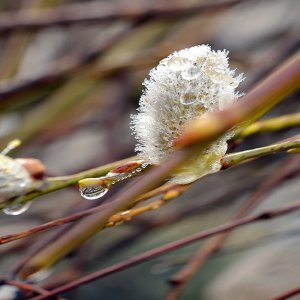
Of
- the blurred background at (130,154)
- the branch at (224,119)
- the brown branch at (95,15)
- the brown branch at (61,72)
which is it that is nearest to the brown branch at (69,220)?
the branch at (224,119)

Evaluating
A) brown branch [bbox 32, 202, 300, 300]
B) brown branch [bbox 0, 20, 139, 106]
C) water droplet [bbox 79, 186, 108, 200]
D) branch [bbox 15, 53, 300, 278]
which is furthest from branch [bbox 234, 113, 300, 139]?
brown branch [bbox 0, 20, 139, 106]

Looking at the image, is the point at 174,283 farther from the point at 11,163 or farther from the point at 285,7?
the point at 285,7

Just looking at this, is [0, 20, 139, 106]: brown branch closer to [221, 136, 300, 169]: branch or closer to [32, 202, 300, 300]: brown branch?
[32, 202, 300, 300]: brown branch

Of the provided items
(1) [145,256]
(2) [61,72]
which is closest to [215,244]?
(1) [145,256]

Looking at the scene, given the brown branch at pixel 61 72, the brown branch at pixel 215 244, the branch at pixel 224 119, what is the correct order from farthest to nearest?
1. the brown branch at pixel 61 72
2. the brown branch at pixel 215 244
3. the branch at pixel 224 119

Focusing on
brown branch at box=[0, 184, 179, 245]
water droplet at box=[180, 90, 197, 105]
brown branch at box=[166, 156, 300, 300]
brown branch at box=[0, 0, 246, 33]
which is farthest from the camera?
brown branch at box=[0, 0, 246, 33]

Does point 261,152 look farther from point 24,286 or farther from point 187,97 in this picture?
point 24,286

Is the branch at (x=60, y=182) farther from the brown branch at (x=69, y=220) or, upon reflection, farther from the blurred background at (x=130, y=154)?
the blurred background at (x=130, y=154)

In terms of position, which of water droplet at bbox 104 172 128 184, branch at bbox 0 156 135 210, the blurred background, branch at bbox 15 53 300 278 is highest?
the blurred background
